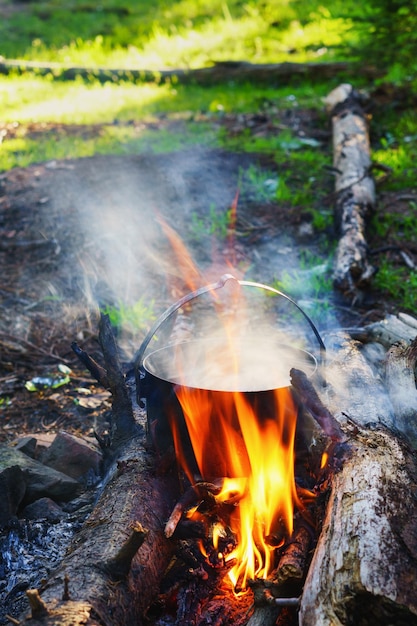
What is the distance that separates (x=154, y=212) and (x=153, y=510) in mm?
4204

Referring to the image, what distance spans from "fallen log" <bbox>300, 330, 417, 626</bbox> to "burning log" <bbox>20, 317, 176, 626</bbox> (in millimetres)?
623

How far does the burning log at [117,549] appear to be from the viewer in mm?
1858

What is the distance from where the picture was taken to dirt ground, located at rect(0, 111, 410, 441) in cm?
419

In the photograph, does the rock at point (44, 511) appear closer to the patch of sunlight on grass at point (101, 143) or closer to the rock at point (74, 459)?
the rock at point (74, 459)

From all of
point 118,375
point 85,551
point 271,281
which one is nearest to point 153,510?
point 85,551

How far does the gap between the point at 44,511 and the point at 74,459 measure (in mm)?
405

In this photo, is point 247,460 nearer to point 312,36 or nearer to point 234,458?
point 234,458

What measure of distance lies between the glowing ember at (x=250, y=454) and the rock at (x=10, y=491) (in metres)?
0.82

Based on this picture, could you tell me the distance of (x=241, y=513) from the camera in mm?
2484

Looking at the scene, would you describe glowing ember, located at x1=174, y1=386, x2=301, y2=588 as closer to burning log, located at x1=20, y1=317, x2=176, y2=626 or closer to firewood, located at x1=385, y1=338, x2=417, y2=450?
burning log, located at x1=20, y1=317, x2=176, y2=626

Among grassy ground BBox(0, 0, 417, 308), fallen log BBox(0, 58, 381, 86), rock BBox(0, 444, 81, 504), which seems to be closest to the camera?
rock BBox(0, 444, 81, 504)

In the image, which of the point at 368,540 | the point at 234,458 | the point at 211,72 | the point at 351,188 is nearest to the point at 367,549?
the point at 368,540

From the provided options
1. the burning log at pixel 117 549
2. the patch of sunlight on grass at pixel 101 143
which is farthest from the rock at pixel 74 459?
the patch of sunlight on grass at pixel 101 143

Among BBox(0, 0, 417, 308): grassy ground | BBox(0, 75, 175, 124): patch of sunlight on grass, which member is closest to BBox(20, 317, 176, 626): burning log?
BBox(0, 0, 417, 308): grassy ground
